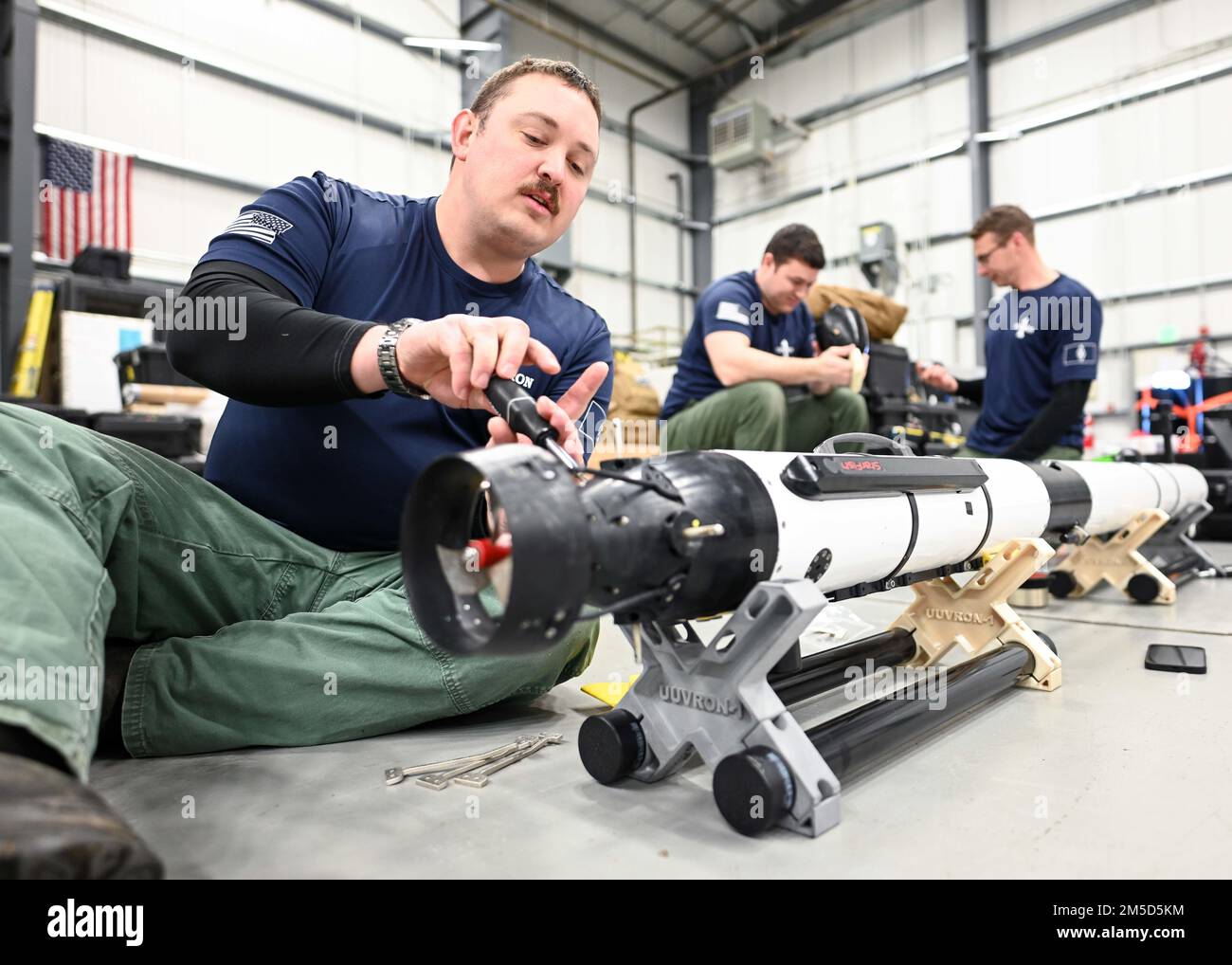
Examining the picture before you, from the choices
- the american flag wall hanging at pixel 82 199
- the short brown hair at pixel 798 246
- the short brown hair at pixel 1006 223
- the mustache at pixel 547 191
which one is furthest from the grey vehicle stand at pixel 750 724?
the american flag wall hanging at pixel 82 199

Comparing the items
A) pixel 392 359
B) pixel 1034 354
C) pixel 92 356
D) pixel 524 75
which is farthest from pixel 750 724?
pixel 92 356

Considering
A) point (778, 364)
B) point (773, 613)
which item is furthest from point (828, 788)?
point (778, 364)

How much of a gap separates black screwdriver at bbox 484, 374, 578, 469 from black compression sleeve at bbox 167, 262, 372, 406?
22 centimetres

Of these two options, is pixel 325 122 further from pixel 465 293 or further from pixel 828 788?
pixel 828 788

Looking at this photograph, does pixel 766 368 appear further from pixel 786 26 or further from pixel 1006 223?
pixel 786 26

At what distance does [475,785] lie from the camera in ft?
3.22

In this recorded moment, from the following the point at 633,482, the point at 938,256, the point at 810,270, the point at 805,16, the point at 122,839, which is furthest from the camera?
the point at 805,16

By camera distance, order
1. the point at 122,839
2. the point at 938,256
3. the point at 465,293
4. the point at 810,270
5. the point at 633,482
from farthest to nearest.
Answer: the point at 938,256 < the point at 810,270 < the point at 465,293 < the point at 633,482 < the point at 122,839

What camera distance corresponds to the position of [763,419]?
9.38 ft

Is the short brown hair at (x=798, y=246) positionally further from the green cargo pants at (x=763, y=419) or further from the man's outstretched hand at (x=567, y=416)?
the man's outstretched hand at (x=567, y=416)

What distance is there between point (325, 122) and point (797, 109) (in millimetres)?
5184

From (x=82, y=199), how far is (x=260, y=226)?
531 cm

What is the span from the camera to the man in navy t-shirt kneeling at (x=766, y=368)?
2865mm

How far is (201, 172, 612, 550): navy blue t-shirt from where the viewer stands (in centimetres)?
121
